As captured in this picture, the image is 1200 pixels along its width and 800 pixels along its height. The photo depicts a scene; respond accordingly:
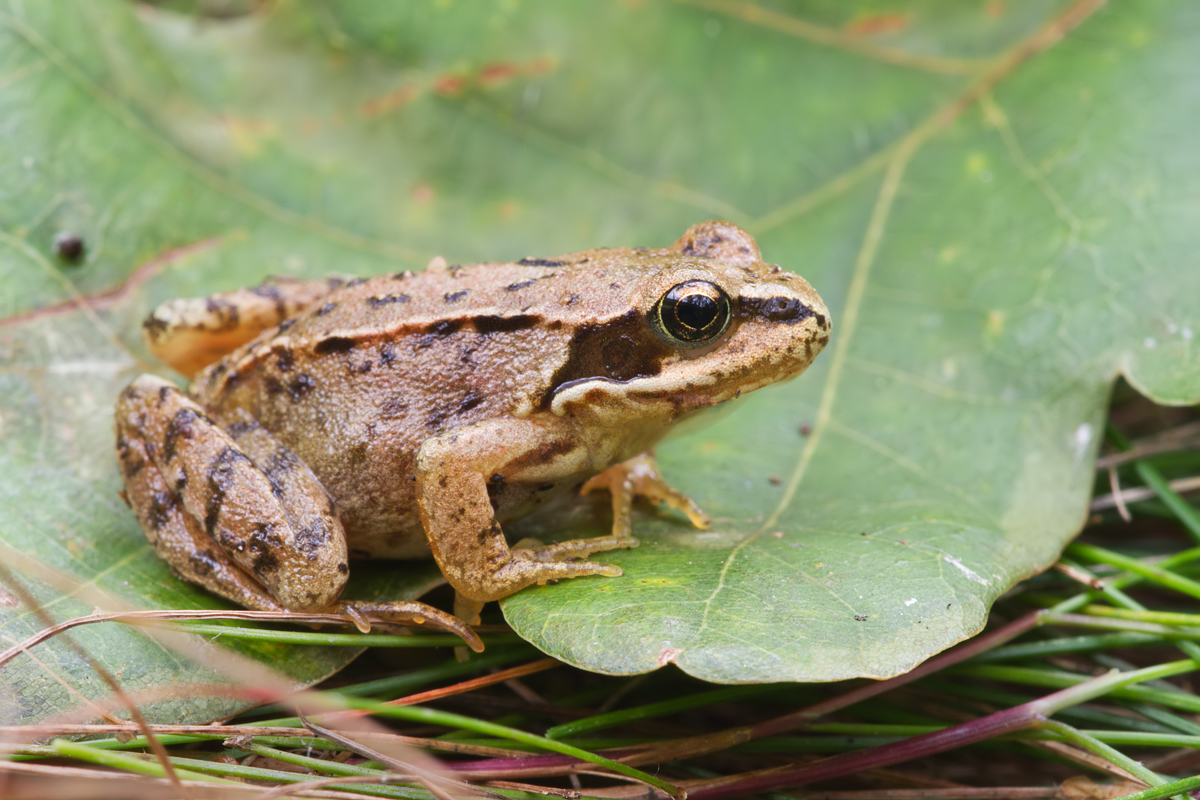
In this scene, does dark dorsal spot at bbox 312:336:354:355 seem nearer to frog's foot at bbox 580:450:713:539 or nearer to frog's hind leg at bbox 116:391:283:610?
frog's hind leg at bbox 116:391:283:610

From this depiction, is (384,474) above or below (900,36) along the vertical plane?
below

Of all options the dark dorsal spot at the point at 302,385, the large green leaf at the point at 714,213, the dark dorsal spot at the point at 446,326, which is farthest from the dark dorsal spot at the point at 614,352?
the dark dorsal spot at the point at 302,385

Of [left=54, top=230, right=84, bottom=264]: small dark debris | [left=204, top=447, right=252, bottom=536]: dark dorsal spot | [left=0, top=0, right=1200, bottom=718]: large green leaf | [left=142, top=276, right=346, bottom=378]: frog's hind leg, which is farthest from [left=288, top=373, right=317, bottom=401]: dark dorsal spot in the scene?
[left=54, top=230, right=84, bottom=264]: small dark debris

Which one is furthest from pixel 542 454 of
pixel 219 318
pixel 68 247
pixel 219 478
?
pixel 68 247

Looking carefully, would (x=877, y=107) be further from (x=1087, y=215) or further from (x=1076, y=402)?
(x=1076, y=402)

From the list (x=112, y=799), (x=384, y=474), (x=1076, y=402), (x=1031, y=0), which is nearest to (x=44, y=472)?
(x=384, y=474)

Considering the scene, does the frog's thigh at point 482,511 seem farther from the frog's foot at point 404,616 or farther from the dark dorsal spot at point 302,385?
the dark dorsal spot at point 302,385
